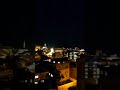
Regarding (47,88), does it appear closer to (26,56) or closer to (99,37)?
(26,56)

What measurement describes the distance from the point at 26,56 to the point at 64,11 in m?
7.65

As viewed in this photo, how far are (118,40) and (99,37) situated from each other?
938 mm

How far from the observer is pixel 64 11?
1463cm

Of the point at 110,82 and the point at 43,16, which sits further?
the point at 43,16

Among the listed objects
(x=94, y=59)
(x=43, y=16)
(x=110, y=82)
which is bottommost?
(x=110, y=82)

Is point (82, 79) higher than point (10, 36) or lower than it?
lower

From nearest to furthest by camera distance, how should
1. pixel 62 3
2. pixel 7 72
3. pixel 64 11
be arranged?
pixel 7 72 → pixel 62 3 → pixel 64 11

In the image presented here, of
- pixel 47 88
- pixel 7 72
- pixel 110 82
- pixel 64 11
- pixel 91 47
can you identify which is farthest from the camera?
pixel 64 11

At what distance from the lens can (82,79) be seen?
28.9ft

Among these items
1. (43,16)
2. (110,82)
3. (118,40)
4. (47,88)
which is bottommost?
(47,88)

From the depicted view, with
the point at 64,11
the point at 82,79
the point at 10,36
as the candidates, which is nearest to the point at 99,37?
the point at 82,79

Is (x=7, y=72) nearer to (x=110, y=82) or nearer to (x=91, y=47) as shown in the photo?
(x=110, y=82)

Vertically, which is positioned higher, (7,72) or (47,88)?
(7,72)

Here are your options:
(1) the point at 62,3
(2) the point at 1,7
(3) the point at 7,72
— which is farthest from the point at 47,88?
(1) the point at 62,3
